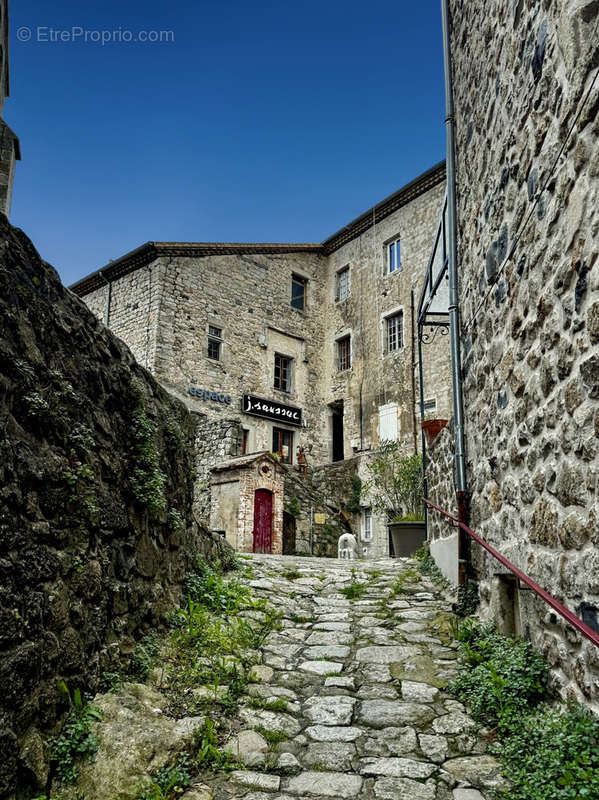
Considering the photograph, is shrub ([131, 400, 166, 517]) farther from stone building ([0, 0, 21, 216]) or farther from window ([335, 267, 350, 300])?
window ([335, 267, 350, 300])

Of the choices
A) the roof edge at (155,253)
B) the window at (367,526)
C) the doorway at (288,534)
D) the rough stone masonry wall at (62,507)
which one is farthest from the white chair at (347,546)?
the roof edge at (155,253)

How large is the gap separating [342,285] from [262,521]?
12.9m

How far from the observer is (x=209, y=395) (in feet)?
66.0

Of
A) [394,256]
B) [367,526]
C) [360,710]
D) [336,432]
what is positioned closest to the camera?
[360,710]

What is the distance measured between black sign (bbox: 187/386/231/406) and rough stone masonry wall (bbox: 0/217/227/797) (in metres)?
14.6

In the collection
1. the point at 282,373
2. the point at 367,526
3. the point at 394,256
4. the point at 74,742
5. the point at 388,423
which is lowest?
the point at 74,742

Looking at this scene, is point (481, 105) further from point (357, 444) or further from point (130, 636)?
point (357, 444)

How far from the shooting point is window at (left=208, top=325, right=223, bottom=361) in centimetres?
2077

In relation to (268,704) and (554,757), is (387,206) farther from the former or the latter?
(554,757)

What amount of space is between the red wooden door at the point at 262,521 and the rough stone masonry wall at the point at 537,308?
30.1ft

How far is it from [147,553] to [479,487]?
9.03 ft

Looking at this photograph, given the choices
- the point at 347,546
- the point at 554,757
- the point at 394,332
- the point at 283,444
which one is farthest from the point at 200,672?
the point at 394,332

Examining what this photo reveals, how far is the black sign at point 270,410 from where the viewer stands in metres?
21.2

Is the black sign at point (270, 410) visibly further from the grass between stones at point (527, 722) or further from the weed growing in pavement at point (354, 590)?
the grass between stones at point (527, 722)
